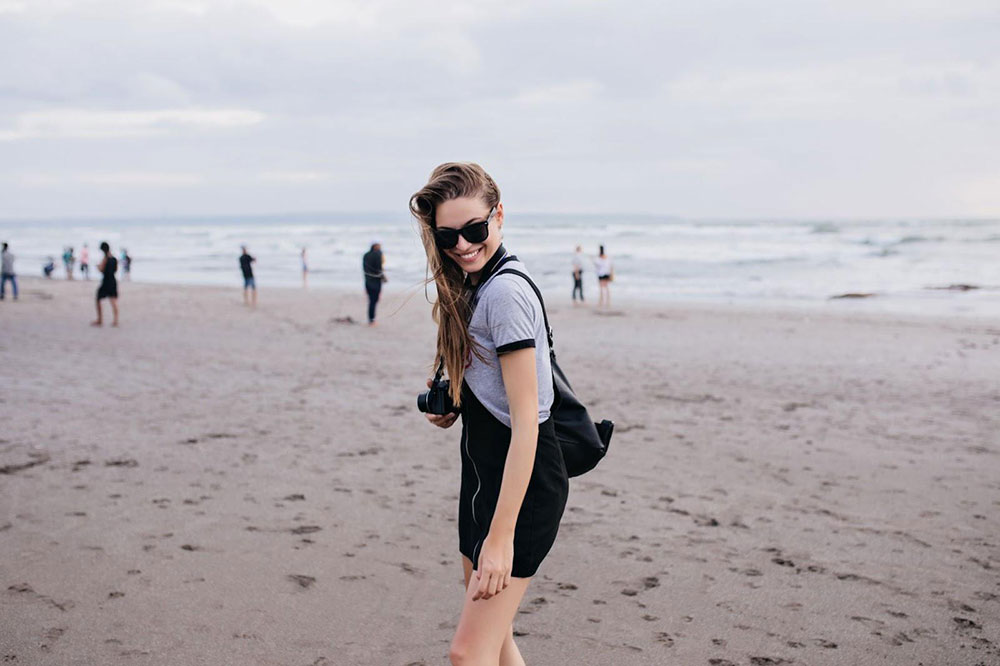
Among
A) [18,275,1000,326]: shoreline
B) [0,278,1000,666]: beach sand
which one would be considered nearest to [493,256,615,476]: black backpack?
[0,278,1000,666]: beach sand

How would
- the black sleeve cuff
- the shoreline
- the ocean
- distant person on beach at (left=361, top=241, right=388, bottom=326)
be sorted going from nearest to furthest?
1. the black sleeve cuff
2. distant person on beach at (left=361, top=241, right=388, bottom=326)
3. the shoreline
4. the ocean

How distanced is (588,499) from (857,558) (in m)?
1.77

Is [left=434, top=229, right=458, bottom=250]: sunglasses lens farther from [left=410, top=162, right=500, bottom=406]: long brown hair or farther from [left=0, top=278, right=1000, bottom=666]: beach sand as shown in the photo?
[left=0, top=278, right=1000, bottom=666]: beach sand

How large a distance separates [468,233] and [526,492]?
2.22 ft

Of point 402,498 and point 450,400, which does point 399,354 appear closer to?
point 402,498

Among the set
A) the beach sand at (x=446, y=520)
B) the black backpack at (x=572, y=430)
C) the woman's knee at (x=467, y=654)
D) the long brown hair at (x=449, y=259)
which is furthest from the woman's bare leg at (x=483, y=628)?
the beach sand at (x=446, y=520)

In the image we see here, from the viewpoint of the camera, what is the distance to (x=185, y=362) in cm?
1148

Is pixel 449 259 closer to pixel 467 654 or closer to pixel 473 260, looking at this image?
pixel 473 260

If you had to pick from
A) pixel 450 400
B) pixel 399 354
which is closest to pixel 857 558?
pixel 450 400

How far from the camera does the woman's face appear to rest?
206 cm

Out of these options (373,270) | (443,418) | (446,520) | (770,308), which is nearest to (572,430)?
(443,418)

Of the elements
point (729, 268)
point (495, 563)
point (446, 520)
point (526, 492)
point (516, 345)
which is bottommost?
point (446, 520)

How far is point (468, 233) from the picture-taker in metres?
2.06

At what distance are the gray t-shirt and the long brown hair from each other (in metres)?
0.03
